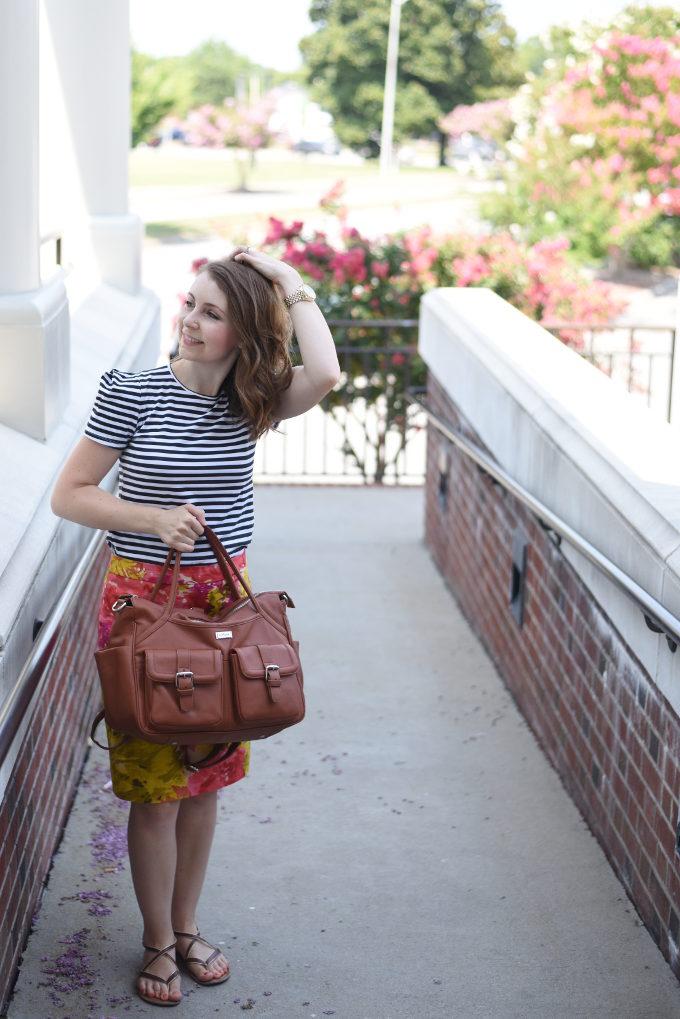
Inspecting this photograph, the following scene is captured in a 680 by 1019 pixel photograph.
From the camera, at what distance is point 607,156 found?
69.6 feet

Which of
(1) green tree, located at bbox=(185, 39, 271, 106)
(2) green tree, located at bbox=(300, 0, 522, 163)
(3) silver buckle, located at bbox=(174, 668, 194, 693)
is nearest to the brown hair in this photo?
(3) silver buckle, located at bbox=(174, 668, 194, 693)

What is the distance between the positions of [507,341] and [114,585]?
2.95 meters

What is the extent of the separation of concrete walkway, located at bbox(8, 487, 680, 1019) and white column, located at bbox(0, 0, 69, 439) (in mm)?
1269

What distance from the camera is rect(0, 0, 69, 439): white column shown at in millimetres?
3762

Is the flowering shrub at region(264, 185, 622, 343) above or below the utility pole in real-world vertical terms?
below

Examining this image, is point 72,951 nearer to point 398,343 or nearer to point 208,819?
point 208,819

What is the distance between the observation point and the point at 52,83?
6.43m

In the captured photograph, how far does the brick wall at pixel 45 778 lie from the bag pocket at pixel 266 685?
62 centimetres

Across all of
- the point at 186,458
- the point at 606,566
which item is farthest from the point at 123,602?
the point at 606,566

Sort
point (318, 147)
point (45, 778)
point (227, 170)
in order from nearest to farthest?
point (45, 778) < point (227, 170) < point (318, 147)

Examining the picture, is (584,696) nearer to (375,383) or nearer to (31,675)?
(31,675)

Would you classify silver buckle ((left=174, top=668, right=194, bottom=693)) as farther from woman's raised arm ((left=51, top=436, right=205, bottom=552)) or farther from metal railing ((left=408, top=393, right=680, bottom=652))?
metal railing ((left=408, top=393, right=680, bottom=652))

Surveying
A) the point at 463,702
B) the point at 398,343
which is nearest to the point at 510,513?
the point at 463,702

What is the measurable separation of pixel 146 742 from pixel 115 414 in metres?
0.71
